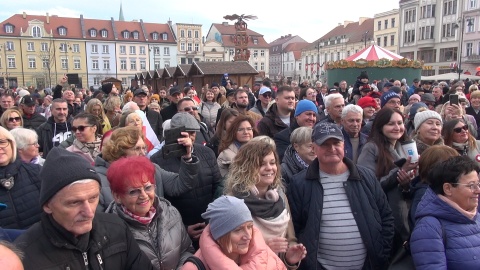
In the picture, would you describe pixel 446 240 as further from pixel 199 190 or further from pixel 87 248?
pixel 87 248

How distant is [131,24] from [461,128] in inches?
2839

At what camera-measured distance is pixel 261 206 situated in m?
2.65

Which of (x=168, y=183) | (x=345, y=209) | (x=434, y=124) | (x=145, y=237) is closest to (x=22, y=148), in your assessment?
(x=168, y=183)

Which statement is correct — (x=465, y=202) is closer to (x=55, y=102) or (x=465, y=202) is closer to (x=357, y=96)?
(x=55, y=102)

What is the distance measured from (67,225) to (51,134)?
448 cm

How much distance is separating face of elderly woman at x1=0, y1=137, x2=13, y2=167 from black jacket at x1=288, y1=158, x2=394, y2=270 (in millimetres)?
2346

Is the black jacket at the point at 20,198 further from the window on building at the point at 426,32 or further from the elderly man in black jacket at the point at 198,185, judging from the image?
the window on building at the point at 426,32

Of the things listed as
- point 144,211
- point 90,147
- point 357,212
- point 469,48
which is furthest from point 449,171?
point 469,48

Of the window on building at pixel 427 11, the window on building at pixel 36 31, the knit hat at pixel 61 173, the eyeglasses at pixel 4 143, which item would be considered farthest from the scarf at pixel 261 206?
the window on building at pixel 36 31

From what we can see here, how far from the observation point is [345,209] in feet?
9.43

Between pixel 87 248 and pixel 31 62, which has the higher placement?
pixel 31 62

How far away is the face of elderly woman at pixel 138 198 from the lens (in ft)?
7.64

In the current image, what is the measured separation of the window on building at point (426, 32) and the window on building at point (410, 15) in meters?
2.38

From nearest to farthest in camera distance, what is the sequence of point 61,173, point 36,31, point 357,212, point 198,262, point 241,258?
1. point 61,173
2. point 198,262
3. point 241,258
4. point 357,212
5. point 36,31
